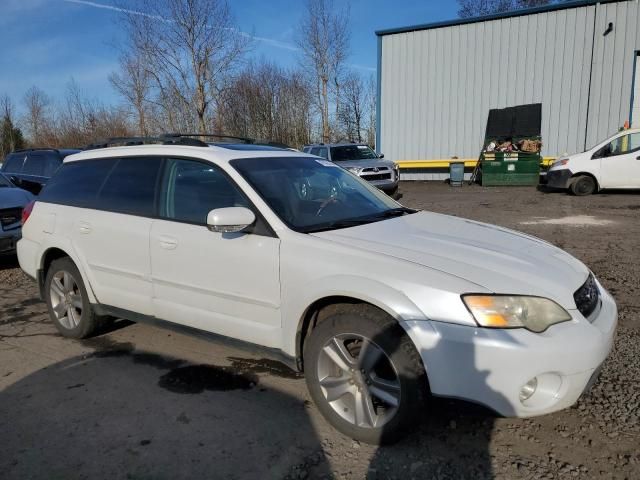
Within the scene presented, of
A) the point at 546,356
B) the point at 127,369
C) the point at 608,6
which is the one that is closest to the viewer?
the point at 546,356

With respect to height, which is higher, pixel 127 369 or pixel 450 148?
pixel 450 148

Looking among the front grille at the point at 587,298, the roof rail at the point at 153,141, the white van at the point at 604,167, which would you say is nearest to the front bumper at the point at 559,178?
the white van at the point at 604,167

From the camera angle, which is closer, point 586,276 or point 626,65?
point 586,276

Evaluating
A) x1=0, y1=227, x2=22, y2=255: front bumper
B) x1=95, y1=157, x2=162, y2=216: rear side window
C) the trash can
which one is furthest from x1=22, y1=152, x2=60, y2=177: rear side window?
the trash can

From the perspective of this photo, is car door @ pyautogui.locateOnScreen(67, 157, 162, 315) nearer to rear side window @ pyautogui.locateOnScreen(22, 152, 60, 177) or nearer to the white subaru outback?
the white subaru outback

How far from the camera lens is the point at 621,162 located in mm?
12594

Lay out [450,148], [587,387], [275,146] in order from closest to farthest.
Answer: [587,387], [275,146], [450,148]

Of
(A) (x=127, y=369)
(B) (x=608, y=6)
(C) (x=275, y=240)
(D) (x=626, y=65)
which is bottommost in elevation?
(A) (x=127, y=369)

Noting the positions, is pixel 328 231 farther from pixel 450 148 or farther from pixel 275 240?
pixel 450 148

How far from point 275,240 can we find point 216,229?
1.21 feet

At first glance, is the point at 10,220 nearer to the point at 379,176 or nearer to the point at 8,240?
the point at 8,240

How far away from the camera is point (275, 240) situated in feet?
9.84

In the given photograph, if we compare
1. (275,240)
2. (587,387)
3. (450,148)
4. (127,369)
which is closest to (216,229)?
(275,240)

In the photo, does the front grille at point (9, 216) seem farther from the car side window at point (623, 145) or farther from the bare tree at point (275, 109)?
A: the bare tree at point (275, 109)
